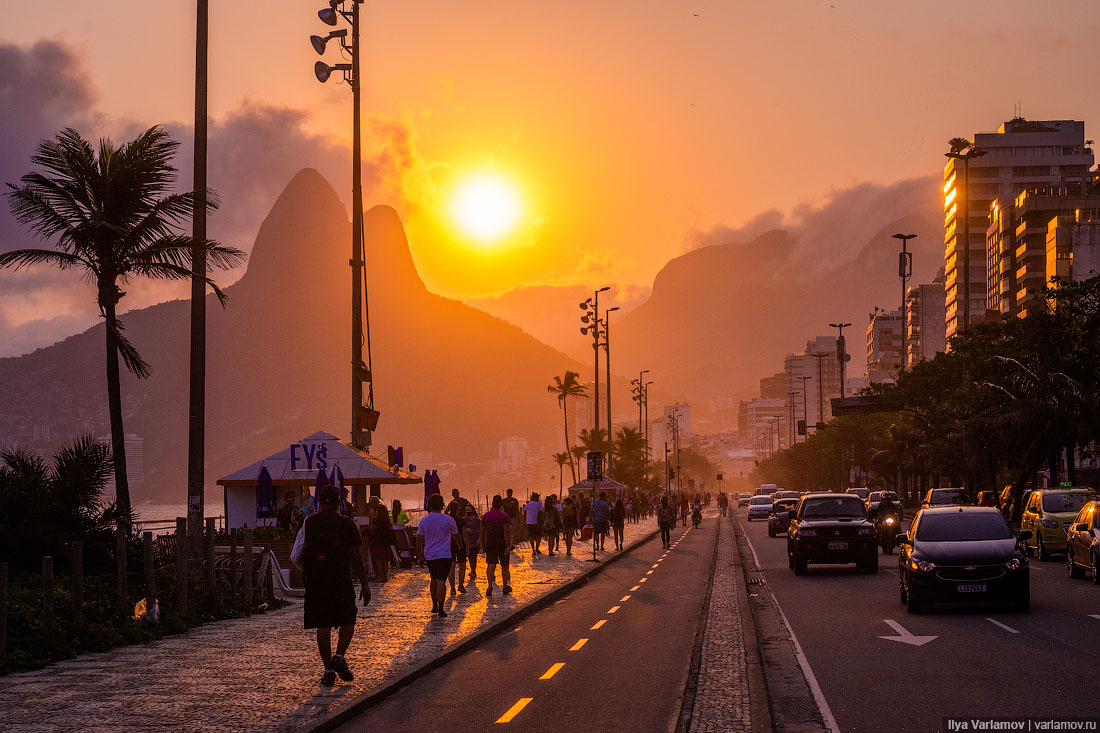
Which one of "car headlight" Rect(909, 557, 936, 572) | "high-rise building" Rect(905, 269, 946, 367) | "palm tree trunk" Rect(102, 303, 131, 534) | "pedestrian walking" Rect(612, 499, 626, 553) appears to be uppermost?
"high-rise building" Rect(905, 269, 946, 367)

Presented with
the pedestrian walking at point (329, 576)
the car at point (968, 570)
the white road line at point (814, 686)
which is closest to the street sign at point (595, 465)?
the car at point (968, 570)

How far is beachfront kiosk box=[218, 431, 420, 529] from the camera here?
30297 millimetres

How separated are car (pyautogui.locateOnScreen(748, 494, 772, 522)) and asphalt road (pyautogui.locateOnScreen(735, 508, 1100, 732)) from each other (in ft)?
201

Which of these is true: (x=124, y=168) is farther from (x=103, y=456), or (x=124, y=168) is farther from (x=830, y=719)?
(x=830, y=719)

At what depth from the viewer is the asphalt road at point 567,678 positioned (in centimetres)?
1034

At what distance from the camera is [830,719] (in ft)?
32.6

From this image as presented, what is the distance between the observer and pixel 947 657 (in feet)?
43.9

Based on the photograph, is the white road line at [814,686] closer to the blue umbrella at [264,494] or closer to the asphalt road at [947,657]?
the asphalt road at [947,657]

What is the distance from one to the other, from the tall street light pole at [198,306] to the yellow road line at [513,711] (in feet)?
31.2

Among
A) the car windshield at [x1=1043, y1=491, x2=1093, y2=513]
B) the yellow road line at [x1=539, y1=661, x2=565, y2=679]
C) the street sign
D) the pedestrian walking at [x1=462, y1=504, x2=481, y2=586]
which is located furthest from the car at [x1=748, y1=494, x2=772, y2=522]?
the yellow road line at [x1=539, y1=661, x2=565, y2=679]

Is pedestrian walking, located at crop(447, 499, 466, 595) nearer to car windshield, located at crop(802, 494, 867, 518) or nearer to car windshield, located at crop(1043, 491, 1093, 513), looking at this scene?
car windshield, located at crop(802, 494, 867, 518)

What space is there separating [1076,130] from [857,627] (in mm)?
158208

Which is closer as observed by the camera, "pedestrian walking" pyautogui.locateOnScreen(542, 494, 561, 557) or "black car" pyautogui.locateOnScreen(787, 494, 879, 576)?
"black car" pyautogui.locateOnScreen(787, 494, 879, 576)

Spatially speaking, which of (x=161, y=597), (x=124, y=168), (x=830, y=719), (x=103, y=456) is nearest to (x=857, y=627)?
(x=830, y=719)
